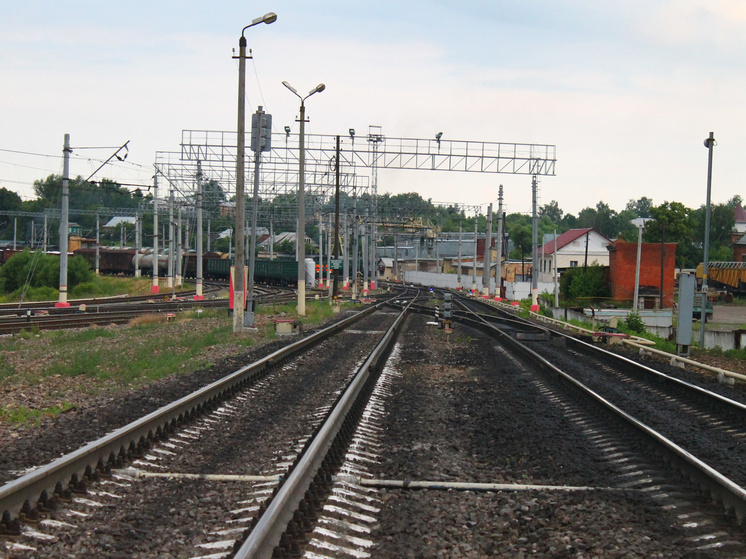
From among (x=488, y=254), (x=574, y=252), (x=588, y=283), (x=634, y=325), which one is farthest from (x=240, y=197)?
(x=574, y=252)

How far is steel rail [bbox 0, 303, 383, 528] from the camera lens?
17.6 ft

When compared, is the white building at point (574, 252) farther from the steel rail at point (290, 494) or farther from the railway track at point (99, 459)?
the steel rail at point (290, 494)

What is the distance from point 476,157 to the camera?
1565 inches

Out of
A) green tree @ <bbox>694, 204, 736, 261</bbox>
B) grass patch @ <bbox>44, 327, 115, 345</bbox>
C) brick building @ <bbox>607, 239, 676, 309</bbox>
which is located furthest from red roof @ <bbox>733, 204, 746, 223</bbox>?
grass patch @ <bbox>44, 327, 115, 345</bbox>

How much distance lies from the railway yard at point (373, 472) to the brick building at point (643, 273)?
4593 centimetres

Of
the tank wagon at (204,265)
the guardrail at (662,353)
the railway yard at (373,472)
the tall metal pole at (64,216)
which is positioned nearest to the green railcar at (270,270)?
the tank wagon at (204,265)

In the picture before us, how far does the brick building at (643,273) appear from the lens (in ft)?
189

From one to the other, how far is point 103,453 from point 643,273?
57512 mm

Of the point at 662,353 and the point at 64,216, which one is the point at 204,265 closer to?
the point at 64,216

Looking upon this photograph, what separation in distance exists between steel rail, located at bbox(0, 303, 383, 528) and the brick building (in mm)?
49933

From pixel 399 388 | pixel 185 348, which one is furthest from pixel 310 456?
pixel 185 348

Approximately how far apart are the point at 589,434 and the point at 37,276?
2306 inches

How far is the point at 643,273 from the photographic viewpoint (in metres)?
59.5

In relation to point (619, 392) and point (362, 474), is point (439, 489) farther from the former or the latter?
point (619, 392)
